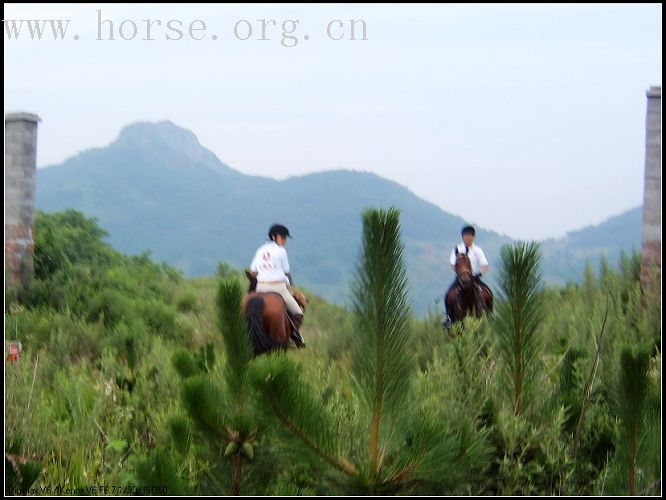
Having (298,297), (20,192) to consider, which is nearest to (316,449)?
(298,297)

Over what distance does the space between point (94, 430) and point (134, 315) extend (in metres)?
8.47

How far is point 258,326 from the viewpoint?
32.3 ft

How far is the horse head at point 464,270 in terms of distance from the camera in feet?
37.0

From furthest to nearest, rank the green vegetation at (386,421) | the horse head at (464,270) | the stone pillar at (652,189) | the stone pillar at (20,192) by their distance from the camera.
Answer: the stone pillar at (20,192) → the stone pillar at (652,189) → the horse head at (464,270) → the green vegetation at (386,421)

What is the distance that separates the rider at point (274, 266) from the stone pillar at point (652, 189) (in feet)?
16.9

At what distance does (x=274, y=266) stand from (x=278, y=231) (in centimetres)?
39

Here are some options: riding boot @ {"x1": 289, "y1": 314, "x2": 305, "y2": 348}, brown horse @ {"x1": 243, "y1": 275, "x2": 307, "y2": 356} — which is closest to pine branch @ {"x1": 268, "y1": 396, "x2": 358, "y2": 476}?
brown horse @ {"x1": 243, "y1": 275, "x2": 307, "y2": 356}

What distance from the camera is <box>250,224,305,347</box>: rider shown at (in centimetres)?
985

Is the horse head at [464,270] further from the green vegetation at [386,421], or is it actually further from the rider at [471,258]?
the green vegetation at [386,421]

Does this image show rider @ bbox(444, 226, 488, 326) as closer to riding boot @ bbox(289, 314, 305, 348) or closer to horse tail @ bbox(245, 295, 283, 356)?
riding boot @ bbox(289, 314, 305, 348)

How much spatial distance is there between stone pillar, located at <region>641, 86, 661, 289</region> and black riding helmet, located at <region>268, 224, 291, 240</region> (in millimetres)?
5246

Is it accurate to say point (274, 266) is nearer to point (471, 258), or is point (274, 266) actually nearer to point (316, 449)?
point (471, 258)

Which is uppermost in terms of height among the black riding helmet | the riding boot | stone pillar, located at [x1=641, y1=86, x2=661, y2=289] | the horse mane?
stone pillar, located at [x1=641, y1=86, x2=661, y2=289]

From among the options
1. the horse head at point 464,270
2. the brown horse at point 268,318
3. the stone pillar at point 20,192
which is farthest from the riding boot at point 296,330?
the stone pillar at point 20,192
